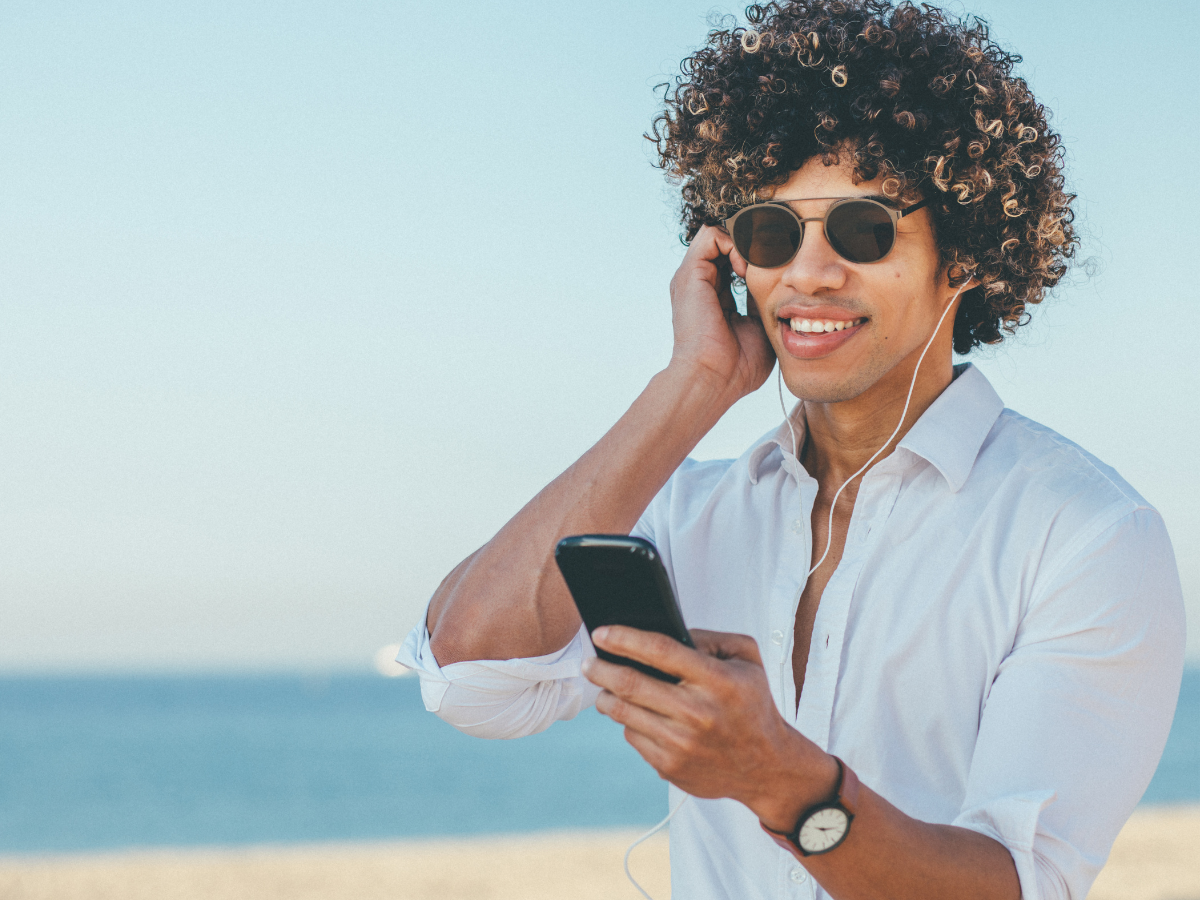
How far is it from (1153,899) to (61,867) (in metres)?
15.0

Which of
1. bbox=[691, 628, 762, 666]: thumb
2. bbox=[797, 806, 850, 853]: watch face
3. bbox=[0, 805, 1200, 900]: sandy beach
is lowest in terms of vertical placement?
bbox=[0, 805, 1200, 900]: sandy beach

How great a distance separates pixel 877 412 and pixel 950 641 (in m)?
0.74

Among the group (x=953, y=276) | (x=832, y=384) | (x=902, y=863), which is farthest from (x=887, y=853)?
(x=953, y=276)

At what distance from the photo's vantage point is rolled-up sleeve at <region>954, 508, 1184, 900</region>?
73.5 inches

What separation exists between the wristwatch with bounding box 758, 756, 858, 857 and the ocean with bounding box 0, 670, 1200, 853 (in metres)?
29.9

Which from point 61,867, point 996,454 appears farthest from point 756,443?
point 61,867

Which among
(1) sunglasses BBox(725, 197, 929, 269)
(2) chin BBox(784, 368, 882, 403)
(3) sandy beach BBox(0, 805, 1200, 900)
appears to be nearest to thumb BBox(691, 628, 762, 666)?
(2) chin BBox(784, 368, 882, 403)

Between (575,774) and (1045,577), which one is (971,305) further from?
(575,774)

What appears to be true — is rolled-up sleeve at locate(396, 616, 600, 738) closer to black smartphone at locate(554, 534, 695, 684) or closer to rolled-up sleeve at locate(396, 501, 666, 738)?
rolled-up sleeve at locate(396, 501, 666, 738)

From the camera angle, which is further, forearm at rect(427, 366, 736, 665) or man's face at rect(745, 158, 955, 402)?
man's face at rect(745, 158, 955, 402)

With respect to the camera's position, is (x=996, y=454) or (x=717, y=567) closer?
(x=996, y=454)

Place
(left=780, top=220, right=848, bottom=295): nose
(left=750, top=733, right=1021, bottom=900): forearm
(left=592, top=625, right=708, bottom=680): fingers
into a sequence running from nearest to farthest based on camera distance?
(left=592, top=625, right=708, bottom=680): fingers < (left=750, top=733, right=1021, bottom=900): forearm < (left=780, top=220, right=848, bottom=295): nose

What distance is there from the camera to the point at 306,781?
39719mm

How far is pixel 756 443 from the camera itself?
9.87ft
